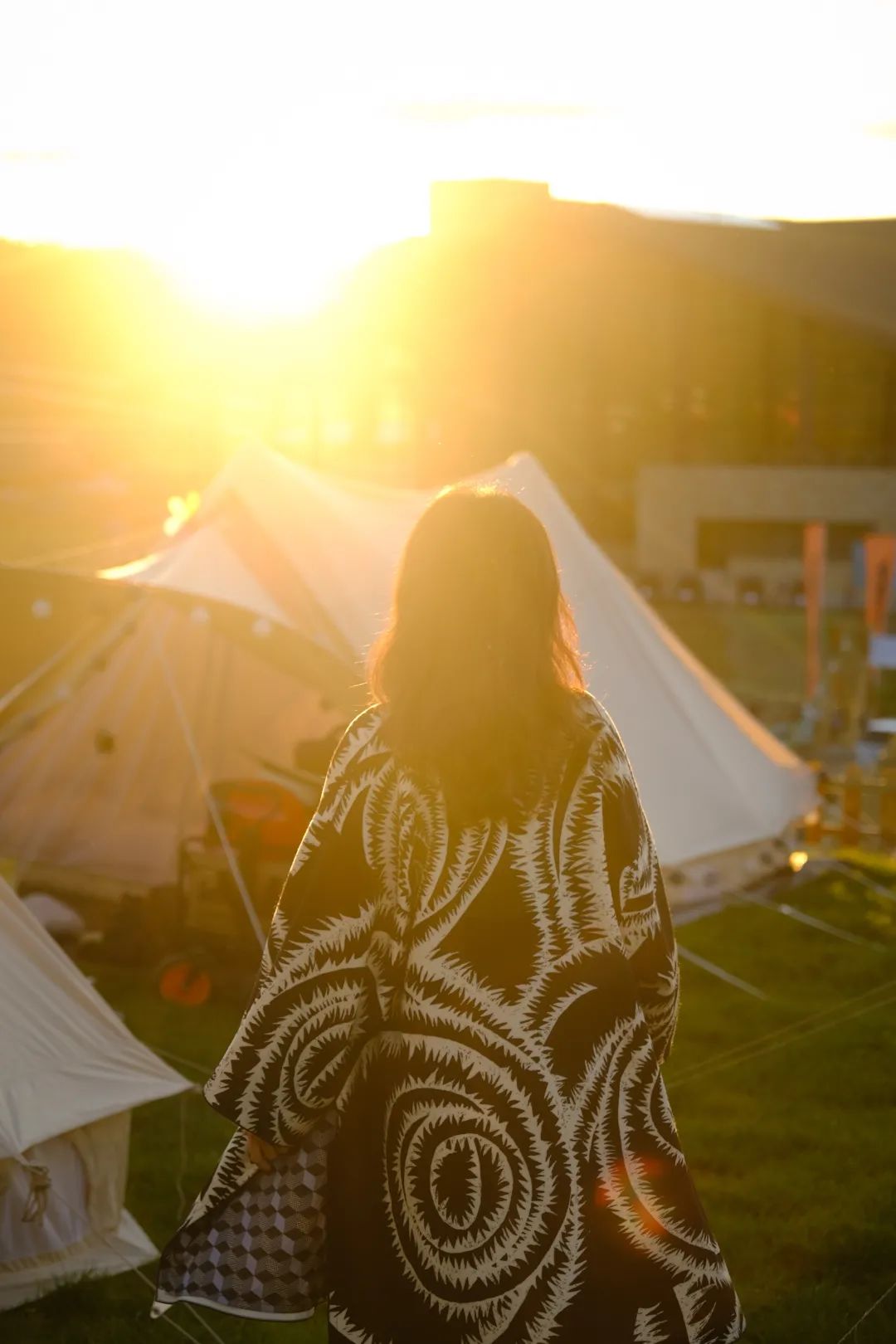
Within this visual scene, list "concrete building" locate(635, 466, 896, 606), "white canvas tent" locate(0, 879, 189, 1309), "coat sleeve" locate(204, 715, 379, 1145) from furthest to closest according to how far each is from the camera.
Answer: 1. "concrete building" locate(635, 466, 896, 606)
2. "white canvas tent" locate(0, 879, 189, 1309)
3. "coat sleeve" locate(204, 715, 379, 1145)

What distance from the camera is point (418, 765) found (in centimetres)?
187

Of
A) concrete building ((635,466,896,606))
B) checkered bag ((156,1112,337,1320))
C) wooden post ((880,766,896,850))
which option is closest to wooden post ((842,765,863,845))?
wooden post ((880,766,896,850))

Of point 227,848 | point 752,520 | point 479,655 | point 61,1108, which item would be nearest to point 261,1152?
point 479,655

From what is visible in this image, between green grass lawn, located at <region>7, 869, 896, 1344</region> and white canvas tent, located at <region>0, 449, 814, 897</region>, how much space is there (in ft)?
1.93

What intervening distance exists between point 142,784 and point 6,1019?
4.01 m

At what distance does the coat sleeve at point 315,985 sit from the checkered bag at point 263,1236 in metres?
0.06

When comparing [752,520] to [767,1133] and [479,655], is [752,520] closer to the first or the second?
[767,1133]

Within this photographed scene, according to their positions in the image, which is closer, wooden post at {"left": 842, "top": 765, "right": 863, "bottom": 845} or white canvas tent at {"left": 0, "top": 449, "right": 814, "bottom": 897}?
white canvas tent at {"left": 0, "top": 449, "right": 814, "bottom": 897}

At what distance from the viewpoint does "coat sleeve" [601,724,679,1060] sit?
1874mm

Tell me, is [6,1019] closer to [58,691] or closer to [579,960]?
[579,960]

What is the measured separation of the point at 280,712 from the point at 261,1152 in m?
5.23

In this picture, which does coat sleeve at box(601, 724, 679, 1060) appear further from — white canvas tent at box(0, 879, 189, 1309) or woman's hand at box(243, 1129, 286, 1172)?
white canvas tent at box(0, 879, 189, 1309)

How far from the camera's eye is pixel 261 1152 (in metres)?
1.95

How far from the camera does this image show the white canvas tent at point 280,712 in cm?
638
